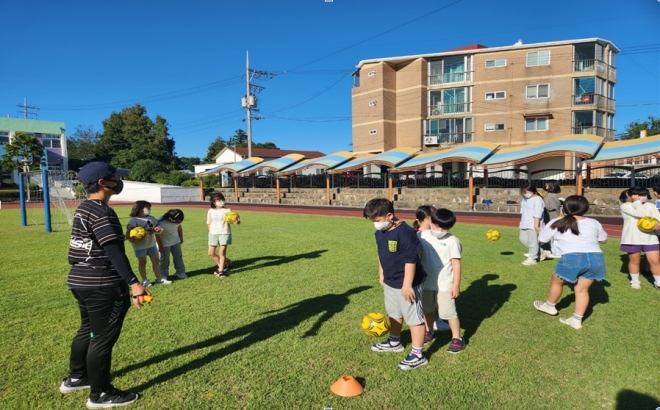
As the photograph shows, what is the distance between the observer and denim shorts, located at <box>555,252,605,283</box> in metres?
4.61

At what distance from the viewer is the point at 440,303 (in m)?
4.15

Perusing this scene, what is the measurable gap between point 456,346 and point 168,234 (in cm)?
524

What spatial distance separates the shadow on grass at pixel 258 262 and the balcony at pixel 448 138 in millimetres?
31693

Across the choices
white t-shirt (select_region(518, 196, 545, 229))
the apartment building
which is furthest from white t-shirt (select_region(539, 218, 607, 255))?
the apartment building

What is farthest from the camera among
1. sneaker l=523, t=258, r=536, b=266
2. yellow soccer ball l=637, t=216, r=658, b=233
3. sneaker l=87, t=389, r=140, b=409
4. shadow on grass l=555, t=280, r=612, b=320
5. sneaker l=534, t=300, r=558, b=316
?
sneaker l=523, t=258, r=536, b=266

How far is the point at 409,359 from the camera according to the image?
382 centimetres

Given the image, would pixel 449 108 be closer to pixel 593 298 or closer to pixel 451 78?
pixel 451 78

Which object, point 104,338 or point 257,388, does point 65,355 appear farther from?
point 257,388

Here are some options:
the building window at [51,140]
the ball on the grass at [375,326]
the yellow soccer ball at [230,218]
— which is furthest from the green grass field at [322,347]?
the building window at [51,140]

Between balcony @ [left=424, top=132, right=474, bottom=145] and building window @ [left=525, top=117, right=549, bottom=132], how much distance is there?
16.0ft

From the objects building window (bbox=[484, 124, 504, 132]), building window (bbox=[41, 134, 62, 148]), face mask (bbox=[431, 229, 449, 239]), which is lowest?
face mask (bbox=[431, 229, 449, 239])

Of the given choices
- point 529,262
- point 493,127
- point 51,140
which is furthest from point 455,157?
point 51,140

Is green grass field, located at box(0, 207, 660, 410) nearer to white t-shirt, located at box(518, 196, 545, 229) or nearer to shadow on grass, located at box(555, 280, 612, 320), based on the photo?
shadow on grass, located at box(555, 280, 612, 320)

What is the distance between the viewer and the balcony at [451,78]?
125ft
